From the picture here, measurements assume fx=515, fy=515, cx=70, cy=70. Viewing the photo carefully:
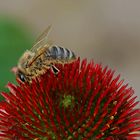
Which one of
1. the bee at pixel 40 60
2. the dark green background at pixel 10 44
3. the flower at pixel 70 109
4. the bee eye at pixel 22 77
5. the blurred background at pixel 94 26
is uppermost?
the blurred background at pixel 94 26

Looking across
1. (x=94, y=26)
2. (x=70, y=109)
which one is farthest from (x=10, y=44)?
(x=94, y=26)

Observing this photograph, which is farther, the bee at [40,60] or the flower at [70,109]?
the bee at [40,60]

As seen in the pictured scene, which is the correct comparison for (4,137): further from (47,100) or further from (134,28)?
(134,28)

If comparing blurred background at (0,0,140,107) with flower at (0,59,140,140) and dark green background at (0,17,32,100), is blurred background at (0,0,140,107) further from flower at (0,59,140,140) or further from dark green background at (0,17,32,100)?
flower at (0,59,140,140)

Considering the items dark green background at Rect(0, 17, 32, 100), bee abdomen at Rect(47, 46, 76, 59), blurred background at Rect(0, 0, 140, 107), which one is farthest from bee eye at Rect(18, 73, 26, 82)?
blurred background at Rect(0, 0, 140, 107)

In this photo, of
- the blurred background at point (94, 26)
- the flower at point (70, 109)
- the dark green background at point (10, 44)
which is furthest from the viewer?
the blurred background at point (94, 26)

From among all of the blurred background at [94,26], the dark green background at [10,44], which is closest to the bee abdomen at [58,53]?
the dark green background at [10,44]

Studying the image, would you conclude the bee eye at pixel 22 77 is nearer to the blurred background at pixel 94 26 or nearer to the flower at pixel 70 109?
the flower at pixel 70 109

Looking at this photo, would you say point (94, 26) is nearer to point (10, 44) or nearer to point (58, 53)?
point (10, 44)
